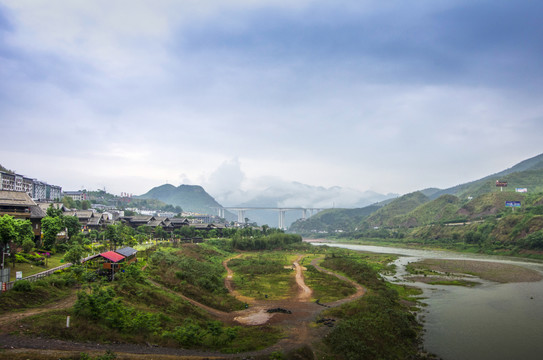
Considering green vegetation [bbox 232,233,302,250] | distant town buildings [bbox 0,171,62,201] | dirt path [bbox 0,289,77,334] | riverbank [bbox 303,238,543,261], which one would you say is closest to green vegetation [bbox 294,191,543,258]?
riverbank [bbox 303,238,543,261]

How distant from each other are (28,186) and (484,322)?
161m

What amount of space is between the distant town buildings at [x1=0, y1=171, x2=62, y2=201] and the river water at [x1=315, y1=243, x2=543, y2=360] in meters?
109

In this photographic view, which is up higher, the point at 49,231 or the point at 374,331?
the point at 49,231

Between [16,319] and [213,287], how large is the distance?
75.5 feet

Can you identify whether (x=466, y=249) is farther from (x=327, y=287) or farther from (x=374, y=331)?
(x=374, y=331)

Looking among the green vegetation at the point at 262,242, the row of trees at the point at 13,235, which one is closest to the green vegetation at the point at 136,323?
the row of trees at the point at 13,235

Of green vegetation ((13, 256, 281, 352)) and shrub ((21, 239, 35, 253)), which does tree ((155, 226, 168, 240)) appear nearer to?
shrub ((21, 239, 35, 253))

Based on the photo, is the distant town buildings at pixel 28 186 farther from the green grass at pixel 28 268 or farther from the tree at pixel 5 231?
the tree at pixel 5 231

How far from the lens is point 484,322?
113 feet

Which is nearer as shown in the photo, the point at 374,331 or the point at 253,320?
the point at 374,331

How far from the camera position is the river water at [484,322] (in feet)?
90.5

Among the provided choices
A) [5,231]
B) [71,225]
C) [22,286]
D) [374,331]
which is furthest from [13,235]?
[374,331]

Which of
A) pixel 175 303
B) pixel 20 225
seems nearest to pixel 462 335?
pixel 175 303

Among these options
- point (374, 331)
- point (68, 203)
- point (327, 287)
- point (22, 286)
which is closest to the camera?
point (22, 286)
